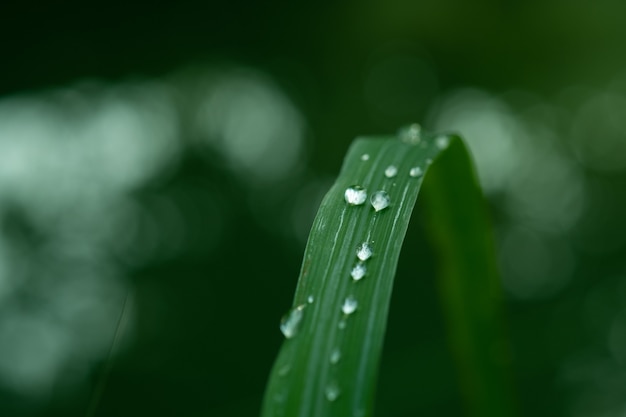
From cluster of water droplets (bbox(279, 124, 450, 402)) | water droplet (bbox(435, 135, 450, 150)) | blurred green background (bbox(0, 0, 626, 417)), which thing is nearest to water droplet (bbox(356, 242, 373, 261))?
cluster of water droplets (bbox(279, 124, 450, 402))

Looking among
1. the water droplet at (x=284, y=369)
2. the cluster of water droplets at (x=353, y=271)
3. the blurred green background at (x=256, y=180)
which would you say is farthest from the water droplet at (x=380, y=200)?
Result: the blurred green background at (x=256, y=180)

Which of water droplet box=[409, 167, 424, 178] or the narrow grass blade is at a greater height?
water droplet box=[409, 167, 424, 178]

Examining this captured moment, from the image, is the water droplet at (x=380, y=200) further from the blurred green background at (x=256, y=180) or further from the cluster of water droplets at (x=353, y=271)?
the blurred green background at (x=256, y=180)

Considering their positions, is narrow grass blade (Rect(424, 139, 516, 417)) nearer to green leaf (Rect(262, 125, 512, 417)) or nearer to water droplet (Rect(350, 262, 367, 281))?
green leaf (Rect(262, 125, 512, 417))

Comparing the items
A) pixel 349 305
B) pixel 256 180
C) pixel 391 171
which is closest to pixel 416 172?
pixel 391 171

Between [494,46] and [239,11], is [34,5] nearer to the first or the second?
[239,11]

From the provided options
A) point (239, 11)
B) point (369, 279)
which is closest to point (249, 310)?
point (239, 11)
